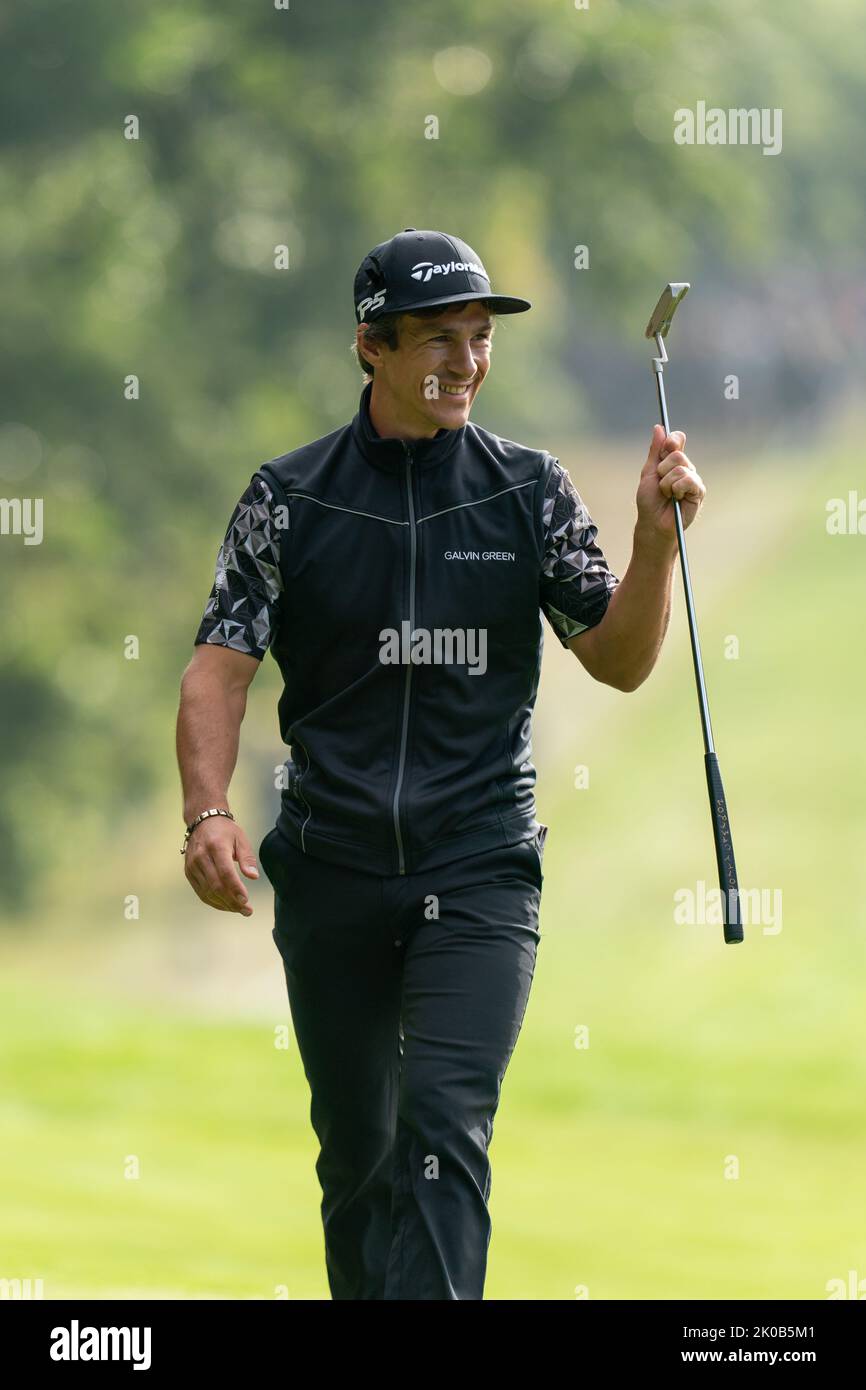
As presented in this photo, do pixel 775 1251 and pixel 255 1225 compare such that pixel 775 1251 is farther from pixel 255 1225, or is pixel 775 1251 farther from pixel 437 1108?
pixel 437 1108

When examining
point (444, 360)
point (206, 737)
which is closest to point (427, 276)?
point (444, 360)

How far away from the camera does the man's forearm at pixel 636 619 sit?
10.4 ft

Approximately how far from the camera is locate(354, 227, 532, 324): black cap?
323cm

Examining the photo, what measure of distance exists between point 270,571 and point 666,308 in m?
0.78

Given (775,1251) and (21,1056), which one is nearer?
(775,1251)

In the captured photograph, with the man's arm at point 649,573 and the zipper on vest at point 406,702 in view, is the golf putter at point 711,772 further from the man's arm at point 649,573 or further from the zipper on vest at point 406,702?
the zipper on vest at point 406,702

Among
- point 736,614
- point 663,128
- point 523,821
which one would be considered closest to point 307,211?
point 663,128

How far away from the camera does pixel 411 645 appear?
3.21 metres

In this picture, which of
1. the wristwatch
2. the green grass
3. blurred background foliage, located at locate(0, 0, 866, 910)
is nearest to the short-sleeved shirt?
the wristwatch

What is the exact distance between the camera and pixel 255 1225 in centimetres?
746

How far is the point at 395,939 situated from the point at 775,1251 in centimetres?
428

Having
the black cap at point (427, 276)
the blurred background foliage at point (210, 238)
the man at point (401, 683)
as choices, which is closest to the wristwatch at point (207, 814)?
the man at point (401, 683)

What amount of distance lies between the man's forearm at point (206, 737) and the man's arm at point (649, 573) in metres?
0.60

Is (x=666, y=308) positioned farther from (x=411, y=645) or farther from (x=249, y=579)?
(x=249, y=579)
